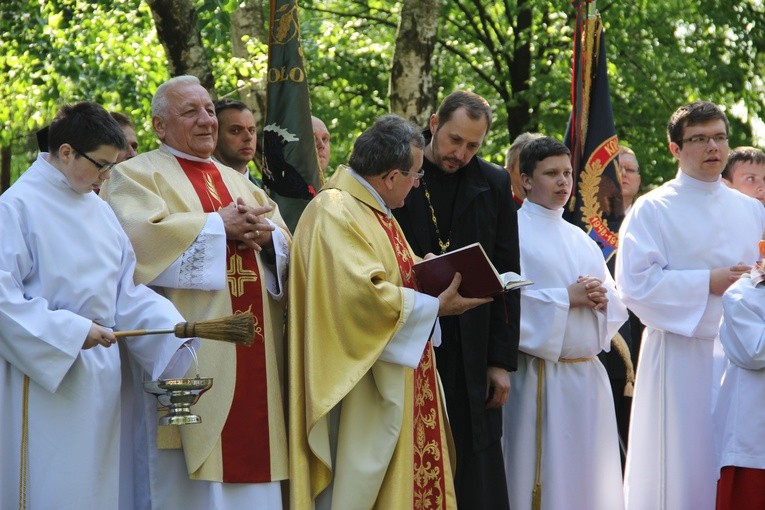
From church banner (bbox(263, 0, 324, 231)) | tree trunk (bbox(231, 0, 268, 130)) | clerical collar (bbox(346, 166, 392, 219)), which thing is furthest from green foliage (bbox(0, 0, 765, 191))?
clerical collar (bbox(346, 166, 392, 219))

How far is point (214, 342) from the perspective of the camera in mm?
5824

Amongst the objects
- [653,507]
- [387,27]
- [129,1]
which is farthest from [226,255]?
[387,27]

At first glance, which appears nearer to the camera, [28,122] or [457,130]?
[457,130]

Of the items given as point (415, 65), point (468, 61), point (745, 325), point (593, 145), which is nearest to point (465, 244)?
point (745, 325)

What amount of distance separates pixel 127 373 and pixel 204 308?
50 cm

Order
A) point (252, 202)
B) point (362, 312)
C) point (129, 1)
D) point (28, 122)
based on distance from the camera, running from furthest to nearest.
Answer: point (28, 122) < point (129, 1) < point (252, 202) < point (362, 312)

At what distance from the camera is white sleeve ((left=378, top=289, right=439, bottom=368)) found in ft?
18.9

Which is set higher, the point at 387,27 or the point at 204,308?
the point at 387,27

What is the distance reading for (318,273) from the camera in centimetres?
586

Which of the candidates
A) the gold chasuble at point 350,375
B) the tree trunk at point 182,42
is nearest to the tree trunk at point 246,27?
the tree trunk at point 182,42

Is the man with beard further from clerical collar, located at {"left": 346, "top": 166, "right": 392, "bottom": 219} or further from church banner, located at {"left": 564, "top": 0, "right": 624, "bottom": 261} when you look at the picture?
church banner, located at {"left": 564, "top": 0, "right": 624, "bottom": 261}

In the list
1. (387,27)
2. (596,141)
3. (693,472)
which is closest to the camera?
(693,472)

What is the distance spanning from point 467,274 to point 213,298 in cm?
122

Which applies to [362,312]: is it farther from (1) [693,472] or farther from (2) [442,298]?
(1) [693,472]
